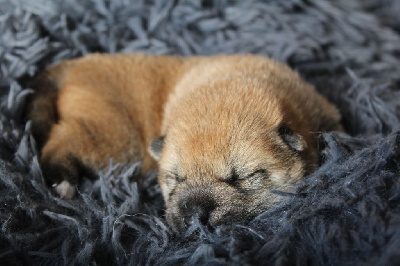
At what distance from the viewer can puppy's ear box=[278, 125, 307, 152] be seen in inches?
59.3

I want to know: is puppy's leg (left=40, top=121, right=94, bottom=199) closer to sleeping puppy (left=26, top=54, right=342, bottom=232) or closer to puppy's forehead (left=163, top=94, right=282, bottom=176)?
sleeping puppy (left=26, top=54, right=342, bottom=232)

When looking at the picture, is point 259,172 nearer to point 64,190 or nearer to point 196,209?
point 196,209

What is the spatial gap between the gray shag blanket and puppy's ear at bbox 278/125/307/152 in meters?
0.10

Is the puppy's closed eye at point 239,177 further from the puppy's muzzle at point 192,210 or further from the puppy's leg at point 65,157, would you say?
the puppy's leg at point 65,157

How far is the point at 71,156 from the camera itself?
1792mm

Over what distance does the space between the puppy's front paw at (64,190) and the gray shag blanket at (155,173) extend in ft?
0.15

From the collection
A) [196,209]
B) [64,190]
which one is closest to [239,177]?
[196,209]

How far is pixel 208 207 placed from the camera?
54.5 inches

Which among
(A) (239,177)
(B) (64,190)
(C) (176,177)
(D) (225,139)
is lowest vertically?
(B) (64,190)

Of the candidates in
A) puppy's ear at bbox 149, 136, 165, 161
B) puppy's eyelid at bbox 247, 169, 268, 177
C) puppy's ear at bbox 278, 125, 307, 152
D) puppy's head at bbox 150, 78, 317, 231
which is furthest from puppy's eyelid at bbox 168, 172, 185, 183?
puppy's ear at bbox 278, 125, 307, 152

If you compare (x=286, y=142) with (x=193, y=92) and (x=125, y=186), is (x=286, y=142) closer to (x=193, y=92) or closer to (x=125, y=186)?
(x=193, y=92)

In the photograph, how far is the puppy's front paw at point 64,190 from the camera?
1646 millimetres

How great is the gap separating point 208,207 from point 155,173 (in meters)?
0.50

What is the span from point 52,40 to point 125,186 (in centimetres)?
109
